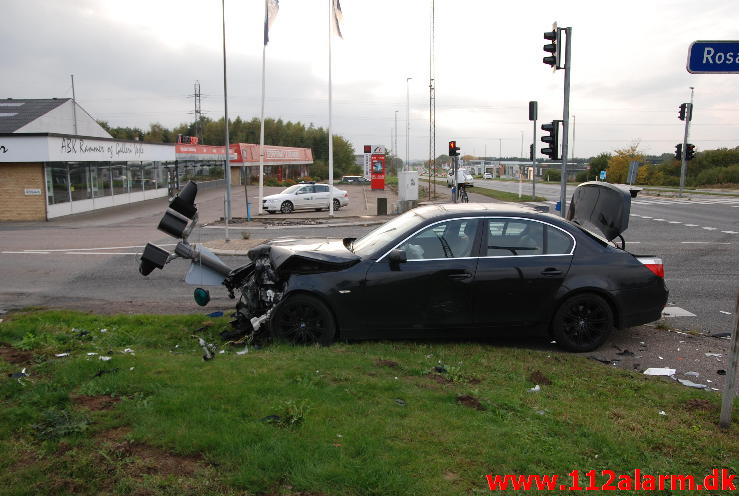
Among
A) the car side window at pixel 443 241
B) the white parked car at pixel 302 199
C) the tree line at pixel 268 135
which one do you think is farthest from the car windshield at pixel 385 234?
the tree line at pixel 268 135

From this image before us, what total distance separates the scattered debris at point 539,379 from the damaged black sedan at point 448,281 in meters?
1.13

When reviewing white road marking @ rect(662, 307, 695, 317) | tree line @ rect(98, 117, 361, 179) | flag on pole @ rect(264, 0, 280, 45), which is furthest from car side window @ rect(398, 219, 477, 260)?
tree line @ rect(98, 117, 361, 179)

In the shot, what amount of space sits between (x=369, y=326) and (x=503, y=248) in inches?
66.2

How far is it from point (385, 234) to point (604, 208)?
3070 millimetres

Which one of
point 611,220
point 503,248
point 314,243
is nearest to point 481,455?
point 503,248

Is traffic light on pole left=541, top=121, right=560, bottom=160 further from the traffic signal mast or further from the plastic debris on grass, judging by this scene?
the traffic signal mast

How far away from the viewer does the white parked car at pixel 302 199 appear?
31006 mm

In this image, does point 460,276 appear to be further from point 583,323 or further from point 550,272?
point 583,323

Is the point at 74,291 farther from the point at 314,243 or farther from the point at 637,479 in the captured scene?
the point at 637,479

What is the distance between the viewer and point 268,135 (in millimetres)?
90562

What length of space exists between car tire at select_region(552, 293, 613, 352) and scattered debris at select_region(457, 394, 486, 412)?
2.29 m

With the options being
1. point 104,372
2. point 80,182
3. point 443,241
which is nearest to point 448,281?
point 443,241

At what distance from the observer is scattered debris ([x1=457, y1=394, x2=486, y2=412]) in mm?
4441

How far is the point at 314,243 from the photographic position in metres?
7.48
